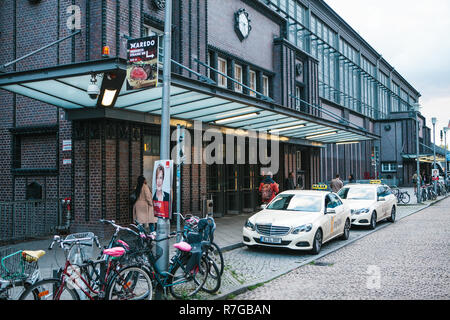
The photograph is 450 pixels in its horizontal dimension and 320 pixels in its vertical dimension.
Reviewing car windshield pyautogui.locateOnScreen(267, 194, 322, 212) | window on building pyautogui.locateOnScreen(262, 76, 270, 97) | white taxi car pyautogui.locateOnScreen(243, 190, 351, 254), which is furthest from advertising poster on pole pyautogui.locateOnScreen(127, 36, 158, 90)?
window on building pyautogui.locateOnScreen(262, 76, 270, 97)

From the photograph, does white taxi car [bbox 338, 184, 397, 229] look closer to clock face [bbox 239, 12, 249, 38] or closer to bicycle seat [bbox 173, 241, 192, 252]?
clock face [bbox 239, 12, 249, 38]

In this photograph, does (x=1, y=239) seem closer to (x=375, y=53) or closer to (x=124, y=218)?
(x=124, y=218)

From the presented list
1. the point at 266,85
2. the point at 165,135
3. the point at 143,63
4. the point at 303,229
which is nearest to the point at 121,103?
the point at 143,63

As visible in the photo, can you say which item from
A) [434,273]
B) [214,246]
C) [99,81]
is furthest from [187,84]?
[434,273]

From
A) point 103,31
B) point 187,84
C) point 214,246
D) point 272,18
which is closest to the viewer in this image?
point 214,246

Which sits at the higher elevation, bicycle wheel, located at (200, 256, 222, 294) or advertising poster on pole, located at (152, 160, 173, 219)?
advertising poster on pole, located at (152, 160, 173, 219)

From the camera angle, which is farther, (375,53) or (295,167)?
(375,53)

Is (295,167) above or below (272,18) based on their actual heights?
below

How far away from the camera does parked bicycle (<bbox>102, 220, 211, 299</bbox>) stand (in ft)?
20.0

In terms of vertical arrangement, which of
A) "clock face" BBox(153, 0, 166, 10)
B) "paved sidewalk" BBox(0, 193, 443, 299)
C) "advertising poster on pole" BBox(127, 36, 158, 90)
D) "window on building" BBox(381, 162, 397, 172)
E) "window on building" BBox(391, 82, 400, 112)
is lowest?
"paved sidewalk" BBox(0, 193, 443, 299)

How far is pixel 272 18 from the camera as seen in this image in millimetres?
22766

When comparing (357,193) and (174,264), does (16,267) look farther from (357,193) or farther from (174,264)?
(357,193)

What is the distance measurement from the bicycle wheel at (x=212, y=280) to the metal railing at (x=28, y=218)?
6.41m
